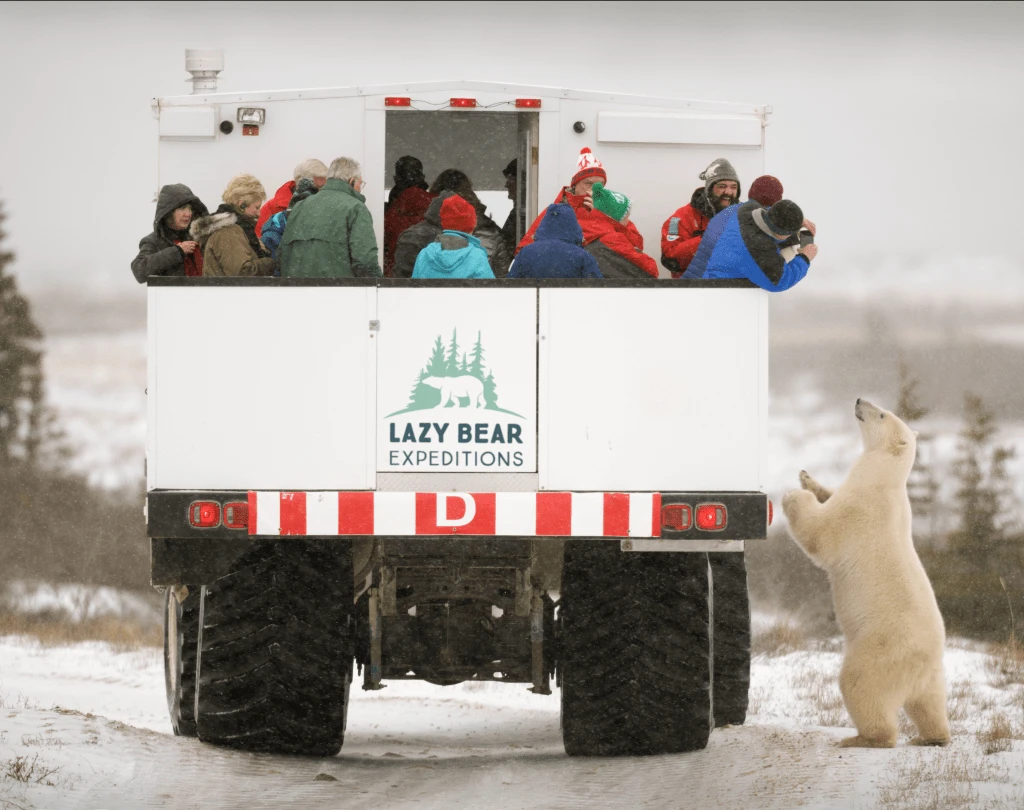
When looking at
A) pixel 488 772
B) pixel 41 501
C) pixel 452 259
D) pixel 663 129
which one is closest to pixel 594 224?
pixel 452 259

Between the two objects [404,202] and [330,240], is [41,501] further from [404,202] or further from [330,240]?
[330,240]

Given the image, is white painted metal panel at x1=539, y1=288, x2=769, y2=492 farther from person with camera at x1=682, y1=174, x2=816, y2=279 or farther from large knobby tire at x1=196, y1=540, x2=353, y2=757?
large knobby tire at x1=196, y1=540, x2=353, y2=757

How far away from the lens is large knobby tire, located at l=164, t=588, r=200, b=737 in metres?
8.02

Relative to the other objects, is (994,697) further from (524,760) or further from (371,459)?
(371,459)

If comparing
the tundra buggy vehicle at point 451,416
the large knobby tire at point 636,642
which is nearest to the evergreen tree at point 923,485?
the large knobby tire at point 636,642

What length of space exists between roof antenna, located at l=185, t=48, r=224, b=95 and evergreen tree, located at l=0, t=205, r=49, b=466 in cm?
2416

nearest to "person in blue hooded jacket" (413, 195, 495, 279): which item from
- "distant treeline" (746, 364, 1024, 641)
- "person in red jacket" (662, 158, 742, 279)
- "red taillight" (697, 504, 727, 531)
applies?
"red taillight" (697, 504, 727, 531)

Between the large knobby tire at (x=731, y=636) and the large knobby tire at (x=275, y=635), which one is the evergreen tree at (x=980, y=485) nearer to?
the large knobby tire at (x=731, y=636)

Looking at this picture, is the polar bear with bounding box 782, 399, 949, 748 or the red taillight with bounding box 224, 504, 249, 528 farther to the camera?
the polar bear with bounding box 782, 399, 949, 748

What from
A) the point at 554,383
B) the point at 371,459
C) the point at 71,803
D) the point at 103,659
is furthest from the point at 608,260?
the point at 103,659

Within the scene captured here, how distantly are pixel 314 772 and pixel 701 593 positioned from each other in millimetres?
1967

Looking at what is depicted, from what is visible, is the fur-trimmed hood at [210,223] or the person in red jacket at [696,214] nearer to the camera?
the fur-trimmed hood at [210,223]

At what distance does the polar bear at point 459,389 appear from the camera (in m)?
6.20

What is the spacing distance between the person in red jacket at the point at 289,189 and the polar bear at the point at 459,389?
1848 millimetres
